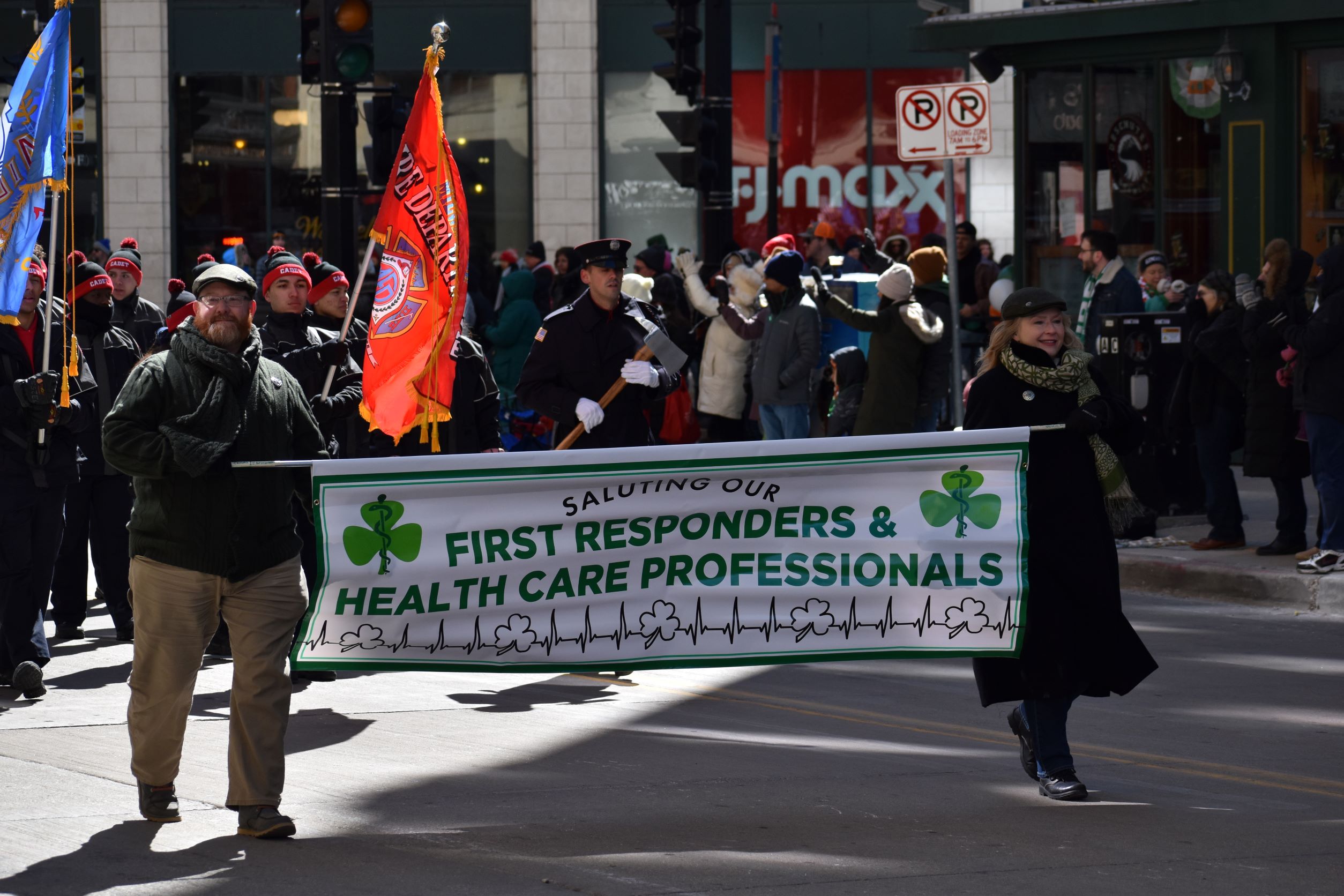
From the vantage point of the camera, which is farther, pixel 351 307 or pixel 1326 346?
pixel 1326 346

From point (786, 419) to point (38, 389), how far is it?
7.39 m

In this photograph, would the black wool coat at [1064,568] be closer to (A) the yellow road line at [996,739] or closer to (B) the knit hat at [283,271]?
(A) the yellow road line at [996,739]

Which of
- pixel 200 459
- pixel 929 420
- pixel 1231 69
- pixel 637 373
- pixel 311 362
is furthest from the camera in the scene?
pixel 1231 69

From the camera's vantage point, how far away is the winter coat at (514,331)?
18.4 m

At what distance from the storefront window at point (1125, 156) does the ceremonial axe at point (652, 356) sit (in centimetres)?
910

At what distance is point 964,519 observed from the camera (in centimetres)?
702

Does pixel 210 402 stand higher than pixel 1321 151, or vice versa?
pixel 1321 151

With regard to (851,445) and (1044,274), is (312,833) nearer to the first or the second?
(851,445)

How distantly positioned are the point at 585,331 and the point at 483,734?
95.4 inches

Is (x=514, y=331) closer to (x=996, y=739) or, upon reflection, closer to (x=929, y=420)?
(x=929, y=420)

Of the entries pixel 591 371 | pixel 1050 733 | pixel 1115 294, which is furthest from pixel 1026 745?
pixel 1115 294

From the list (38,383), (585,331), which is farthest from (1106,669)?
(38,383)

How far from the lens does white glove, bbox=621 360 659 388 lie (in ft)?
31.4

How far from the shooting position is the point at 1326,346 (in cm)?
1145
